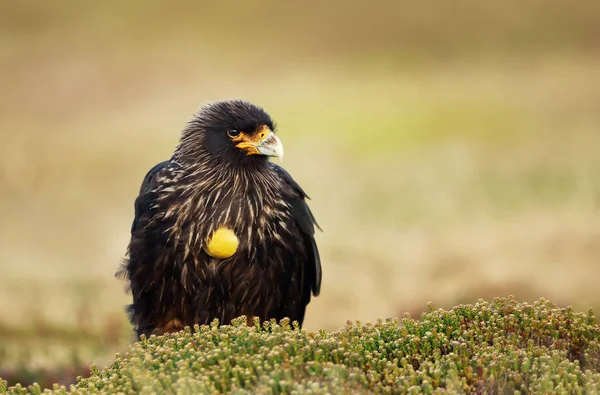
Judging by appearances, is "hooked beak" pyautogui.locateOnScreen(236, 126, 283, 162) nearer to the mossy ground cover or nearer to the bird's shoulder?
the bird's shoulder

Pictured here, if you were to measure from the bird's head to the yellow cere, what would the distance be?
709 mm

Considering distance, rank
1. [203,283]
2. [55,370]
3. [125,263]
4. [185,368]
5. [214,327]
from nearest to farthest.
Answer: [185,368] < [214,327] < [203,283] < [125,263] < [55,370]

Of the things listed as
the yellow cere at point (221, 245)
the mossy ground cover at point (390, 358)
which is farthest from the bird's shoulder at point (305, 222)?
the mossy ground cover at point (390, 358)

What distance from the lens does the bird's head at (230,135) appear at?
8078 mm

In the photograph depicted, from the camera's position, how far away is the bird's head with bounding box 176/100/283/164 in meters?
8.08

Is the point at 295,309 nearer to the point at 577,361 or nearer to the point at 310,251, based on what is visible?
the point at 310,251

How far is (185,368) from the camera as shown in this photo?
570cm

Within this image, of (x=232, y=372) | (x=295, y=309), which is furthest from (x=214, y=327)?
(x=295, y=309)

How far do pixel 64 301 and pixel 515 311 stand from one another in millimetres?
9422

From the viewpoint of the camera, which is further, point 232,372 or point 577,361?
point 577,361

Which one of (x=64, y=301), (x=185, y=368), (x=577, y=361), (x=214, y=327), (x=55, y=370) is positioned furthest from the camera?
(x=64, y=301)

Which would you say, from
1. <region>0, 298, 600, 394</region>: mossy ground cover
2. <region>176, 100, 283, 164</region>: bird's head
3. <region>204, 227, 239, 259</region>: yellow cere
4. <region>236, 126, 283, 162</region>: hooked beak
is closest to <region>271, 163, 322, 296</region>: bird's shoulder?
<region>176, 100, 283, 164</region>: bird's head

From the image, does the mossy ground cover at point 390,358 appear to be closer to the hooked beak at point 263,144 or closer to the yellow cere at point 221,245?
the yellow cere at point 221,245

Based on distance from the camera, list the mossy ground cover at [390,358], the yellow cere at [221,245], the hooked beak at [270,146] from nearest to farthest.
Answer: the mossy ground cover at [390,358]
the hooked beak at [270,146]
the yellow cere at [221,245]
